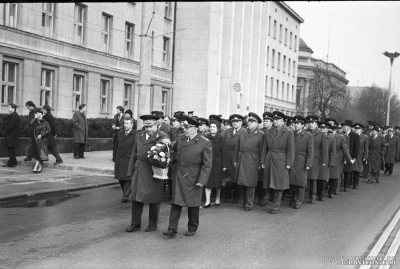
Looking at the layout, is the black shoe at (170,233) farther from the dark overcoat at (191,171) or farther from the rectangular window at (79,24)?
the rectangular window at (79,24)

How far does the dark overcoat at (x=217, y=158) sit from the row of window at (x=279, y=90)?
4808 centimetres

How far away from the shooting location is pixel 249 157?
1179cm

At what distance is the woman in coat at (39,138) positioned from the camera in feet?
50.5

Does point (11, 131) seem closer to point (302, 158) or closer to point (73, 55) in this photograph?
point (302, 158)

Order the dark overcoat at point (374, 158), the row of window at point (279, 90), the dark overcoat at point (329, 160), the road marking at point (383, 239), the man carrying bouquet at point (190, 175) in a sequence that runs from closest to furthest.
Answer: the road marking at point (383, 239) < the man carrying bouquet at point (190, 175) < the dark overcoat at point (329, 160) < the dark overcoat at point (374, 158) < the row of window at point (279, 90)

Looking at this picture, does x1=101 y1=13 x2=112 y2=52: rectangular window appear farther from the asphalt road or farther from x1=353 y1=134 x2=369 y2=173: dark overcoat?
the asphalt road

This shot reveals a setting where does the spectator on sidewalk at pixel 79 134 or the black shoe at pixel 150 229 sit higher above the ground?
the spectator on sidewalk at pixel 79 134

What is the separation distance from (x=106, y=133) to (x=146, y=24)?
9195mm

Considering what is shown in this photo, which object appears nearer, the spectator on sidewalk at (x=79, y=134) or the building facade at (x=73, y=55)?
the spectator on sidewalk at (x=79, y=134)

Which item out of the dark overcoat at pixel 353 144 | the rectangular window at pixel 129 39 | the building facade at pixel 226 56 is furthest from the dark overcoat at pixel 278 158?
the rectangular window at pixel 129 39

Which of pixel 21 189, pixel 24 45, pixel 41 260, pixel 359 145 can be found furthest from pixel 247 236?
pixel 24 45

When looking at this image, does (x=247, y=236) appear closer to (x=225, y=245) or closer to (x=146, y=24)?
(x=225, y=245)

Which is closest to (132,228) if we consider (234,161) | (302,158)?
(234,161)

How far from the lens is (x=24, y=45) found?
71.5 ft
